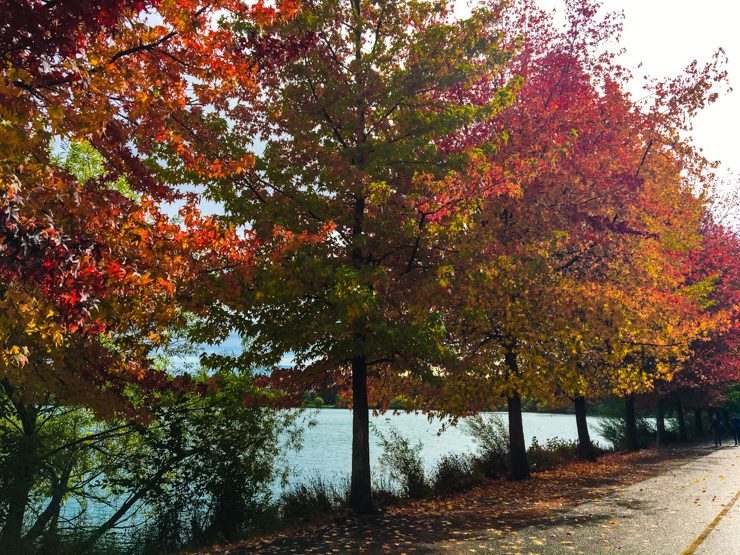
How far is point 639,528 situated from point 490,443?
9587mm

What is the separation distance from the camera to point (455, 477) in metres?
16.2

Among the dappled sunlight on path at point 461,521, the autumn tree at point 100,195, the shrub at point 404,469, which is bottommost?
the dappled sunlight on path at point 461,521

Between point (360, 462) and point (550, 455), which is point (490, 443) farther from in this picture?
point (360, 462)

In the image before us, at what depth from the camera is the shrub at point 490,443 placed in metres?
17.8

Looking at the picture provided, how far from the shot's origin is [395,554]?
27.7 feet

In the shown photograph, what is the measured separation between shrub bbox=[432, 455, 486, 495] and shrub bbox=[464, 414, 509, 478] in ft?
1.26

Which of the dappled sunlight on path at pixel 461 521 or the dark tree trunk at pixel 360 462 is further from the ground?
the dark tree trunk at pixel 360 462

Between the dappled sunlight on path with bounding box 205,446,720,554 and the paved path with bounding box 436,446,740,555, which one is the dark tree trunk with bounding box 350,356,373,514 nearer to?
the dappled sunlight on path with bounding box 205,446,720,554

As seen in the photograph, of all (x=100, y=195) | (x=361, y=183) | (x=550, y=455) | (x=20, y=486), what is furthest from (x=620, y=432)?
(x=100, y=195)

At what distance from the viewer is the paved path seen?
27.8 ft

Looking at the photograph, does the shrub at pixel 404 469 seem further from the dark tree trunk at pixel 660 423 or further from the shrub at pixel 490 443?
the dark tree trunk at pixel 660 423

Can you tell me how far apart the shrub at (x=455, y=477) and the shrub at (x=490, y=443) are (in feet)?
1.26

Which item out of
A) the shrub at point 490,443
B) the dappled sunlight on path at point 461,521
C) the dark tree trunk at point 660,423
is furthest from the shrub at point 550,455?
the dark tree trunk at point 660,423

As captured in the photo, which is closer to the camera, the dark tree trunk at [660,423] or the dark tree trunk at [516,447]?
the dark tree trunk at [516,447]
